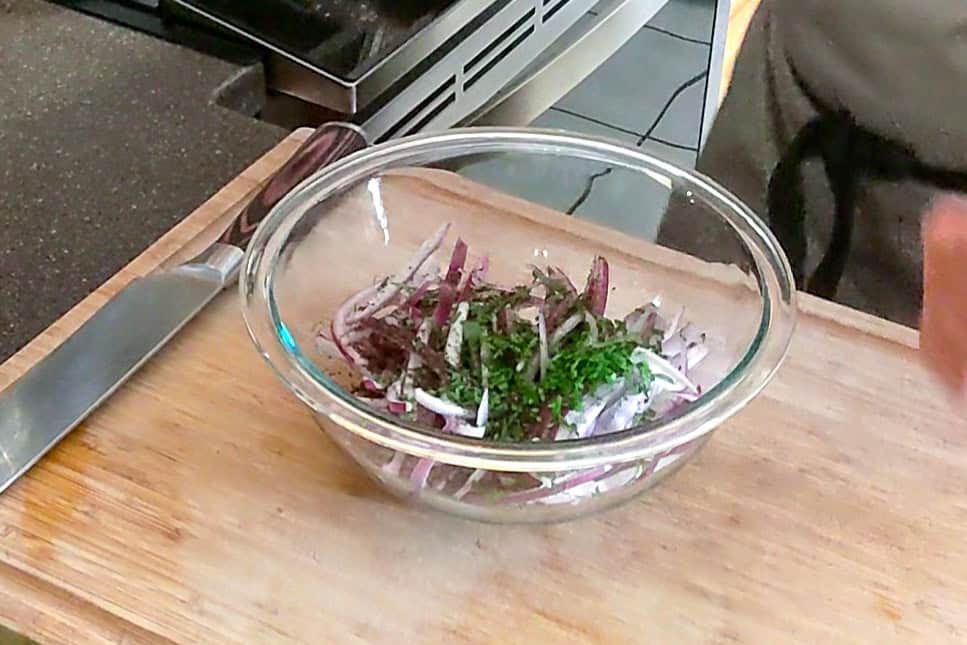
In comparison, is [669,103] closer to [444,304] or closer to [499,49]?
[499,49]

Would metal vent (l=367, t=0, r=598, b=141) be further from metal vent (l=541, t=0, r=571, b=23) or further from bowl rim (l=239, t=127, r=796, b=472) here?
bowl rim (l=239, t=127, r=796, b=472)

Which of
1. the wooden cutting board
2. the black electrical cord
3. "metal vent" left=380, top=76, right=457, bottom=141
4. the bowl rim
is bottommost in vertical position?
the black electrical cord

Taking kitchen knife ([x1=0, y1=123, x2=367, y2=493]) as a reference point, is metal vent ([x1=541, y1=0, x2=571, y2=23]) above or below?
below

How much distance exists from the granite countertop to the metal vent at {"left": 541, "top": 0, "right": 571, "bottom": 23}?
0.96 feet

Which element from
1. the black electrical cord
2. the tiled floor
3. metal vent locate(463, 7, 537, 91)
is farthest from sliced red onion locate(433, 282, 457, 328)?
the black electrical cord

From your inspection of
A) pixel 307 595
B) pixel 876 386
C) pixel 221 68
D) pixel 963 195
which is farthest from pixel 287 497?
pixel 963 195

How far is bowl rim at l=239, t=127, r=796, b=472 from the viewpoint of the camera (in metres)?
0.47

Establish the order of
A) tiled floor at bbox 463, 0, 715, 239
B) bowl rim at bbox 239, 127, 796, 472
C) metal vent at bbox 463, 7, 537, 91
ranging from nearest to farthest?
1. bowl rim at bbox 239, 127, 796, 472
2. metal vent at bbox 463, 7, 537, 91
3. tiled floor at bbox 463, 0, 715, 239

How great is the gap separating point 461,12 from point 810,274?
375 mm

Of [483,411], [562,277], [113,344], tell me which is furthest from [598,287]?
[113,344]

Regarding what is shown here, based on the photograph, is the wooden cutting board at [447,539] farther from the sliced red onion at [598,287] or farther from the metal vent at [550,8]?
the metal vent at [550,8]

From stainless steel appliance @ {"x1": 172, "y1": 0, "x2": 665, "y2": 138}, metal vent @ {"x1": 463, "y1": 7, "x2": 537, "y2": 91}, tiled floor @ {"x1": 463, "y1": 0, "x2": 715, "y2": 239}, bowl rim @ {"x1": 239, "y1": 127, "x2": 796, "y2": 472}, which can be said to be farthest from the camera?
tiled floor @ {"x1": 463, "y1": 0, "x2": 715, "y2": 239}

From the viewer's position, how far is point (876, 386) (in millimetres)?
602

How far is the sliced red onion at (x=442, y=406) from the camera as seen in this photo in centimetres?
51
